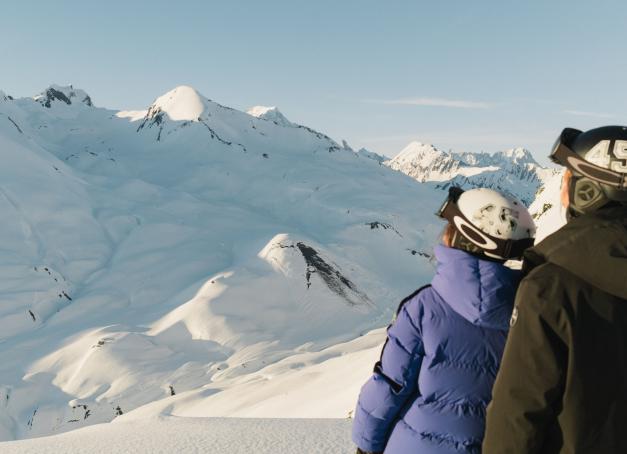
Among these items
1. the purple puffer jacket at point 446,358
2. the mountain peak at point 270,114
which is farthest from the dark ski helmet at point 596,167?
the mountain peak at point 270,114

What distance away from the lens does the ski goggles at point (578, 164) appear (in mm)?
1915

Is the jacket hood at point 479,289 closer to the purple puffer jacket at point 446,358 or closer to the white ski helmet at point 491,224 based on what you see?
the purple puffer jacket at point 446,358

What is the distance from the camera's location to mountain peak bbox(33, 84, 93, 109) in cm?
8362

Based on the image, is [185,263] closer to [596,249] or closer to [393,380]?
[393,380]

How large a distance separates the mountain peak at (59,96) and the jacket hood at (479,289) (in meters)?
94.7

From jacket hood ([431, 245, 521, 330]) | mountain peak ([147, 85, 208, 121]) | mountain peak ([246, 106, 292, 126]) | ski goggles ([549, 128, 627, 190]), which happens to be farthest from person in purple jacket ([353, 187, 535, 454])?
mountain peak ([246, 106, 292, 126])

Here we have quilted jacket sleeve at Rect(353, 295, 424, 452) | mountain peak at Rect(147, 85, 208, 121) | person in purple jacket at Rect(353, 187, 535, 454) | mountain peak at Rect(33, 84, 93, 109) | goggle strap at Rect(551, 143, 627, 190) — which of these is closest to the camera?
goggle strap at Rect(551, 143, 627, 190)

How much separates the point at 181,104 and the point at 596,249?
2854 inches

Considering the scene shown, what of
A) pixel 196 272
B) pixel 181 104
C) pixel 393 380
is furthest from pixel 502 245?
pixel 181 104

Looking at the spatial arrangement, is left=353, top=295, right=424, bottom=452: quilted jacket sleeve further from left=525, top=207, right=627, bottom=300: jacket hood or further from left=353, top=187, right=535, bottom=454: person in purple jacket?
left=525, top=207, right=627, bottom=300: jacket hood

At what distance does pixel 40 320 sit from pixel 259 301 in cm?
1296

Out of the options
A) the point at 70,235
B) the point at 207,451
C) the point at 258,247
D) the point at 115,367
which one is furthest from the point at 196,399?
the point at 70,235

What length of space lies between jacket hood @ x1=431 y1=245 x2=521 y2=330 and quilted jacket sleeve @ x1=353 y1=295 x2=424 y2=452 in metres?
0.25

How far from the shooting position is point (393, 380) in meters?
2.61
